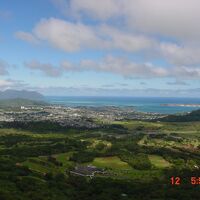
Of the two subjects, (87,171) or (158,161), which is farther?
(158,161)

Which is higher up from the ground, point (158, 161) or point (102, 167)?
point (158, 161)

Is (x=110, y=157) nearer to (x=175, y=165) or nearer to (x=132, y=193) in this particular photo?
(x=175, y=165)

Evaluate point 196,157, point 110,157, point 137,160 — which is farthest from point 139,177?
point 196,157

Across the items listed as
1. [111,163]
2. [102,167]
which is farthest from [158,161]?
[102,167]

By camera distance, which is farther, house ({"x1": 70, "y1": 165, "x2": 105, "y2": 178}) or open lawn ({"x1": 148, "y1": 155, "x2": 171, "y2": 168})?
open lawn ({"x1": 148, "y1": 155, "x2": 171, "y2": 168})

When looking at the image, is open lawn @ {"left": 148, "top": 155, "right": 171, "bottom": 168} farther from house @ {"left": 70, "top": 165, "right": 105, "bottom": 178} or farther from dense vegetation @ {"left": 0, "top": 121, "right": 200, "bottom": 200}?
house @ {"left": 70, "top": 165, "right": 105, "bottom": 178}

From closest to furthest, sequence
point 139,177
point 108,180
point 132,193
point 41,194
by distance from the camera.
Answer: point 41,194 < point 132,193 < point 108,180 < point 139,177
